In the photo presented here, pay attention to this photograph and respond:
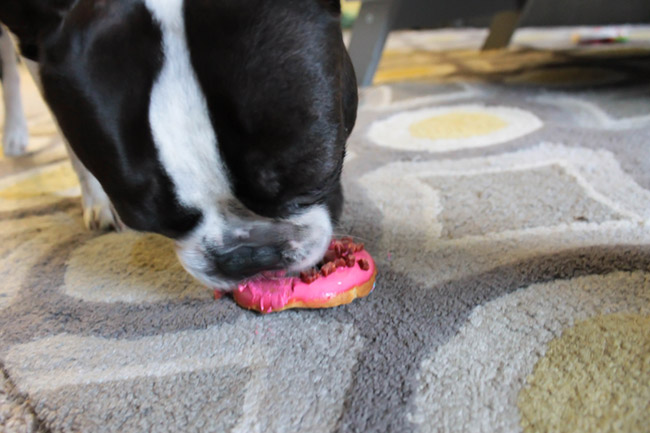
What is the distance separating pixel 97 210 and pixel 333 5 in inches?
22.9

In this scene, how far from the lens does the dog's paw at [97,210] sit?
952 millimetres

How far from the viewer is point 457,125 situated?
1328 millimetres

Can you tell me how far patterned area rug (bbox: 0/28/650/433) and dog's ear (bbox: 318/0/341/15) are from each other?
1.12 ft

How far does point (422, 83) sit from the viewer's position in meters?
1.84

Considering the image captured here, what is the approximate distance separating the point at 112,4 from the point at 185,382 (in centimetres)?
44

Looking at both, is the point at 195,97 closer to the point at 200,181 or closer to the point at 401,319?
the point at 200,181

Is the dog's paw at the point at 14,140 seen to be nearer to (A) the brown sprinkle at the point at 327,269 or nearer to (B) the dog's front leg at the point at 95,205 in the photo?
(B) the dog's front leg at the point at 95,205

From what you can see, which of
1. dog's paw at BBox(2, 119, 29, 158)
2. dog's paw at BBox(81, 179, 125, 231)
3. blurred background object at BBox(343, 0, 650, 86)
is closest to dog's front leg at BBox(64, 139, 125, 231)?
dog's paw at BBox(81, 179, 125, 231)

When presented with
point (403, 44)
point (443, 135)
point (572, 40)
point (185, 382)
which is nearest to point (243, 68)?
point (185, 382)

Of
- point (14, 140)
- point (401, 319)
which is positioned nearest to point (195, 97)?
point (401, 319)

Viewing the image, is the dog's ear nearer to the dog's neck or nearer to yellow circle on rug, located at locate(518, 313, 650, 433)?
the dog's neck

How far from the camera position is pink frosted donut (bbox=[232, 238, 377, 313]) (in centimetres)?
65

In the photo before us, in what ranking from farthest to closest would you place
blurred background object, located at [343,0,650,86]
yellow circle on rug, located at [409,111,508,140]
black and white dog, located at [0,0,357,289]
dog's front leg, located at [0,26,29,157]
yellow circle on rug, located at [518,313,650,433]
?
blurred background object, located at [343,0,650,86] → dog's front leg, located at [0,26,29,157] → yellow circle on rug, located at [409,111,508,140] → black and white dog, located at [0,0,357,289] → yellow circle on rug, located at [518,313,650,433]

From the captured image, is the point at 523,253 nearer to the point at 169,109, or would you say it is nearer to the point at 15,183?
the point at 169,109
